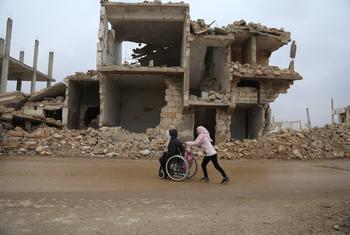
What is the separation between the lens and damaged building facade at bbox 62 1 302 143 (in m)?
16.8

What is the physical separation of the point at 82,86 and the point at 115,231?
58.3 ft

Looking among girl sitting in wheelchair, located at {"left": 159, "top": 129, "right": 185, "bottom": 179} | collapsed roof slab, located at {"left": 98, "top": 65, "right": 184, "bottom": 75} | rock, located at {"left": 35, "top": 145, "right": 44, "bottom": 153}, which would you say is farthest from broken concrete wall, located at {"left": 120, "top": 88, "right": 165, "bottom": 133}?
girl sitting in wheelchair, located at {"left": 159, "top": 129, "right": 185, "bottom": 179}

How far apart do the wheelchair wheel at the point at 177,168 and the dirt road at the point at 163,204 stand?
268 millimetres

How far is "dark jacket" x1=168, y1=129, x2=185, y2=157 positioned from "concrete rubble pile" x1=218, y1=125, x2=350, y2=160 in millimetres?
6822

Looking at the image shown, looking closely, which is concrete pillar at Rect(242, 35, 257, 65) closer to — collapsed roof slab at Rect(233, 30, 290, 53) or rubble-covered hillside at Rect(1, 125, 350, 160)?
collapsed roof slab at Rect(233, 30, 290, 53)

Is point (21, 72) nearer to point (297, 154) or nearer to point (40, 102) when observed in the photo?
point (40, 102)

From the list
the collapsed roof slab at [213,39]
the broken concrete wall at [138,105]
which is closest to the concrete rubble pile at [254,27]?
the collapsed roof slab at [213,39]

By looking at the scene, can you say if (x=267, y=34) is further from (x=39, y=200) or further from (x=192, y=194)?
(x=39, y=200)

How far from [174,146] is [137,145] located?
7.09m

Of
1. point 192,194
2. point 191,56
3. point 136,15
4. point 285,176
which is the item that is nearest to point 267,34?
point 191,56

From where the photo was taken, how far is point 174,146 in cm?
767

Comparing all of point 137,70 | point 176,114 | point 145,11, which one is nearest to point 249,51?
point 176,114

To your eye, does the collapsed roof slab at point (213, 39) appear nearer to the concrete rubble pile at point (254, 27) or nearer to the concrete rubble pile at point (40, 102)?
the concrete rubble pile at point (254, 27)

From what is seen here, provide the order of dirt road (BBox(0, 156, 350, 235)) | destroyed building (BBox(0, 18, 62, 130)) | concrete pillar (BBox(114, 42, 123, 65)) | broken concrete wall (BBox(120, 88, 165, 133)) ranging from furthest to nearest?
broken concrete wall (BBox(120, 88, 165, 133)) → concrete pillar (BBox(114, 42, 123, 65)) → destroyed building (BBox(0, 18, 62, 130)) → dirt road (BBox(0, 156, 350, 235))
